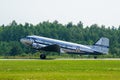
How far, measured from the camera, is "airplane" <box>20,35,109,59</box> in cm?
8769

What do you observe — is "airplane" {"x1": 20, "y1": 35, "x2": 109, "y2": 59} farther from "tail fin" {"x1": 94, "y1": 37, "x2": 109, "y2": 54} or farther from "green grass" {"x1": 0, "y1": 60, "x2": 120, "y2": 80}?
"green grass" {"x1": 0, "y1": 60, "x2": 120, "y2": 80}

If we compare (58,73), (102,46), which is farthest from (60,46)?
(58,73)

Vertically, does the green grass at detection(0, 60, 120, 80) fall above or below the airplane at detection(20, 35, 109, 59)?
below

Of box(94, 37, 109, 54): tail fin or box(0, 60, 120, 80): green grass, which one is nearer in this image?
box(0, 60, 120, 80): green grass

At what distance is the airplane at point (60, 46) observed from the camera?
87.7 m

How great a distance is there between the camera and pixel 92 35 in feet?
591

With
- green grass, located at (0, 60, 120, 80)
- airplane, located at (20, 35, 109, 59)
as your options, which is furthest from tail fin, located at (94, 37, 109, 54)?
green grass, located at (0, 60, 120, 80)

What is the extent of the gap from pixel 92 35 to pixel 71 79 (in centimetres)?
14508

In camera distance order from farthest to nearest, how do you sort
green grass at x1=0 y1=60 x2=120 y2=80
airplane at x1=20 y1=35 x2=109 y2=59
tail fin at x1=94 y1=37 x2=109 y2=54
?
tail fin at x1=94 y1=37 x2=109 y2=54
airplane at x1=20 y1=35 x2=109 y2=59
green grass at x1=0 y1=60 x2=120 y2=80

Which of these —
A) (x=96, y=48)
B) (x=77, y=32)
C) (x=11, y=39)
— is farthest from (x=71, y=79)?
(x=77, y=32)

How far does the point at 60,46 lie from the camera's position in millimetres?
90250

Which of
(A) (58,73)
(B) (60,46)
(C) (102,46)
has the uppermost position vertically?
(C) (102,46)

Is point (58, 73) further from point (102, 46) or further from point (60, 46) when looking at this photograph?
point (102, 46)

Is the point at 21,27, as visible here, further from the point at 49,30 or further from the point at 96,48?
the point at 96,48
